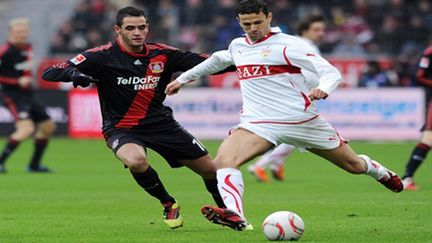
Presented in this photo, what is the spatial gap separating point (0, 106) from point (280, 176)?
11868 millimetres

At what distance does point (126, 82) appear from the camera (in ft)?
32.2

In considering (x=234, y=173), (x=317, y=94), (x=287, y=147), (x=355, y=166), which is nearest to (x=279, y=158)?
(x=287, y=147)

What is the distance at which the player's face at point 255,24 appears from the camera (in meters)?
9.20

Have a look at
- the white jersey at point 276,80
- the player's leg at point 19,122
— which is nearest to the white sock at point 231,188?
the white jersey at point 276,80

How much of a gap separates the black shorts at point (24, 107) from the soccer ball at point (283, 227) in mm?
9200

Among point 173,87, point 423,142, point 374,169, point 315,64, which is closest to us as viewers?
point 315,64

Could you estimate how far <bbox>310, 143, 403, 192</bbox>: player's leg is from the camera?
9.69 metres

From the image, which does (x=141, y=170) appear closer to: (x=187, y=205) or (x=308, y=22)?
(x=187, y=205)

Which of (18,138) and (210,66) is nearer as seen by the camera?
(210,66)

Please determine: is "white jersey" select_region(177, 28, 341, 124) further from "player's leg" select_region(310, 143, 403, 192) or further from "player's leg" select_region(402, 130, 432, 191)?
"player's leg" select_region(402, 130, 432, 191)

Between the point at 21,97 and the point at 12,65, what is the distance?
0.57m

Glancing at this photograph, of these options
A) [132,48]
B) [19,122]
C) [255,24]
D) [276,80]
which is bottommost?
[19,122]

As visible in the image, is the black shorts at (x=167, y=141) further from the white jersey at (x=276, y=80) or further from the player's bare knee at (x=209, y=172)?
the white jersey at (x=276, y=80)

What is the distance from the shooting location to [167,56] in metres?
10.0
